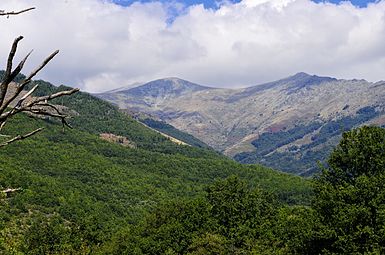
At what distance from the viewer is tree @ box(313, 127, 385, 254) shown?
3928cm

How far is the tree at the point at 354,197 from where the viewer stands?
129 ft

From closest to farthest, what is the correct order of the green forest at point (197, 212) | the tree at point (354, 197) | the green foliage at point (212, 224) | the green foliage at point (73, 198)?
1. the tree at point (354, 197)
2. the green forest at point (197, 212)
3. the green foliage at point (212, 224)
4. the green foliage at point (73, 198)

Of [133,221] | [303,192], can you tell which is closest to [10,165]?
[133,221]

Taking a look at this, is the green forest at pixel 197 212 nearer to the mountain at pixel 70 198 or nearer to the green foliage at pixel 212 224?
the green foliage at pixel 212 224

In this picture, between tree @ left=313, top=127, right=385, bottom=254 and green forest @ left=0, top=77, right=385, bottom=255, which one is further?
green forest @ left=0, top=77, right=385, bottom=255

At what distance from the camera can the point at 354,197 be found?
1629 inches

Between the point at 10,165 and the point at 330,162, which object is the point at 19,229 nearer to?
the point at 10,165

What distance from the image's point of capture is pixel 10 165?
5733 inches

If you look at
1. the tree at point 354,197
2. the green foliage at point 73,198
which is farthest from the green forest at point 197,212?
the green foliage at point 73,198

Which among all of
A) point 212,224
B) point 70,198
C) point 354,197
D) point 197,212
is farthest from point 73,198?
point 354,197

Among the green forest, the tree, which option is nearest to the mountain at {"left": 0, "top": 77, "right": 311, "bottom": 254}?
the green forest

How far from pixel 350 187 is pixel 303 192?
525 ft

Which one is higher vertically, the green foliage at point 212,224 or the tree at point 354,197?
the tree at point 354,197

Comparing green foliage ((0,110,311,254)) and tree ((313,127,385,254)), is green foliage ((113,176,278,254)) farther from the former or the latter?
tree ((313,127,385,254))
